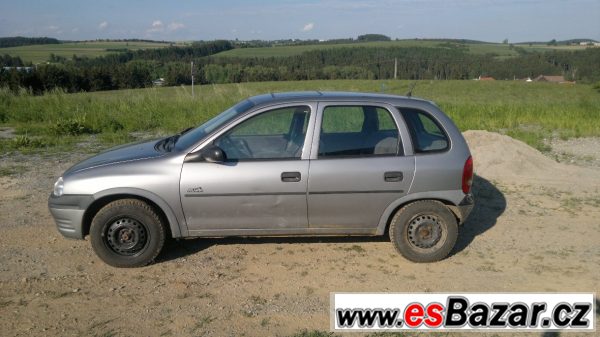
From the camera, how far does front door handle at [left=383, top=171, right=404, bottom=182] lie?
188 inches

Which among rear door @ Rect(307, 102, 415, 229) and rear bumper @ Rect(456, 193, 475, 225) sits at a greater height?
rear door @ Rect(307, 102, 415, 229)

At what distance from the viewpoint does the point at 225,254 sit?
513cm

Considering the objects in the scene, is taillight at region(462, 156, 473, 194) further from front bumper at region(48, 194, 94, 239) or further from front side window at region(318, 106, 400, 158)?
front bumper at region(48, 194, 94, 239)

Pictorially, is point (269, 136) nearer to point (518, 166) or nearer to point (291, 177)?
point (291, 177)

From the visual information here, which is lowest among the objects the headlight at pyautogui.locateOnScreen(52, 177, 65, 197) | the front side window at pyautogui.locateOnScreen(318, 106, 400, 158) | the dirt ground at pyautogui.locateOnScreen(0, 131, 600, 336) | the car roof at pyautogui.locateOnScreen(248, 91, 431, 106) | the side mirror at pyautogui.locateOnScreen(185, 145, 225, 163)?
the dirt ground at pyautogui.locateOnScreen(0, 131, 600, 336)

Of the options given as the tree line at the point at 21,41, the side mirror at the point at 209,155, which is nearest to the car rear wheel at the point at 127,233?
the side mirror at the point at 209,155

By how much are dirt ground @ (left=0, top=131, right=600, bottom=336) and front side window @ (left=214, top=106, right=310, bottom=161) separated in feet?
3.59

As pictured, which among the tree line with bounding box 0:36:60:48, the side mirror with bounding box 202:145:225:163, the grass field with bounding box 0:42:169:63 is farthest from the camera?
the tree line with bounding box 0:36:60:48

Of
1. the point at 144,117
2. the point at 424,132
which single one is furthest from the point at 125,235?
the point at 144,117

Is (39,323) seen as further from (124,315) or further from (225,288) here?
(225,288)

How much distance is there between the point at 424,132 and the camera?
196 inches

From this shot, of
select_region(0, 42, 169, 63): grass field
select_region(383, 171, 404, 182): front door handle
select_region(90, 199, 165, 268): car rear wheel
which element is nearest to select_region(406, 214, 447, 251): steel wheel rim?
select_region(383, 171, 404, 182): front door handle

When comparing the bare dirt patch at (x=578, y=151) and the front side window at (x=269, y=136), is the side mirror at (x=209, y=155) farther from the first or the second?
the bare dirt patch at (x=578, y=151)

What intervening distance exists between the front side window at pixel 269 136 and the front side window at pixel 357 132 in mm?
236
